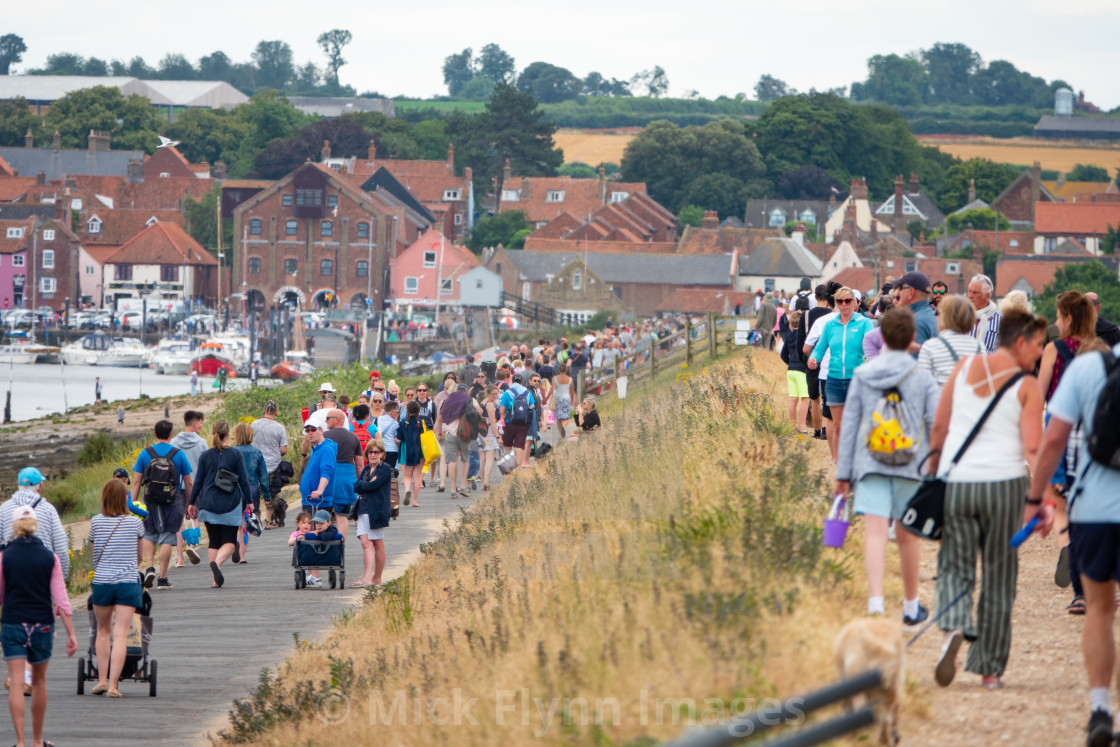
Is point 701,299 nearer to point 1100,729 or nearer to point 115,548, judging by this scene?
point 115,548

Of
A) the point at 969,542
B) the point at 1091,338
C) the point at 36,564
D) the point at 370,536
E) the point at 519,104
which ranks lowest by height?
the point at 370,536

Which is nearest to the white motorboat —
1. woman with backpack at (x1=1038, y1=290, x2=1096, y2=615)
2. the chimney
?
the chimney

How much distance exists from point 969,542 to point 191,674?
759 centimetres

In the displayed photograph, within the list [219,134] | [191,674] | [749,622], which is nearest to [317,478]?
[191,674]

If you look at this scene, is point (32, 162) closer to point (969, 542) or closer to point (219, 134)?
point (219, 134)

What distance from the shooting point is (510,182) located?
131250 mm

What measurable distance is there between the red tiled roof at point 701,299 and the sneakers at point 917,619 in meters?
85.5

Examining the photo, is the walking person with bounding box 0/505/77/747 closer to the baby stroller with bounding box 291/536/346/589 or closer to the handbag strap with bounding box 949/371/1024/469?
the baby stroller with bounding box 291/536/346/589

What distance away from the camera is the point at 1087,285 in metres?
81.0

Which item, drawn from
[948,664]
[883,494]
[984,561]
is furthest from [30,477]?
[984,561]

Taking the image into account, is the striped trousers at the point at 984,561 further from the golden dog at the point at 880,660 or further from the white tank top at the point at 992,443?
the golden dog at the point at 880,660

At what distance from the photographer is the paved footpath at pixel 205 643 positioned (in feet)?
34.5

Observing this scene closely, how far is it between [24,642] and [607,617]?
14.5 ft

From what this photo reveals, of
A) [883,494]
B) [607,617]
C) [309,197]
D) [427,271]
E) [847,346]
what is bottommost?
[427,271]
